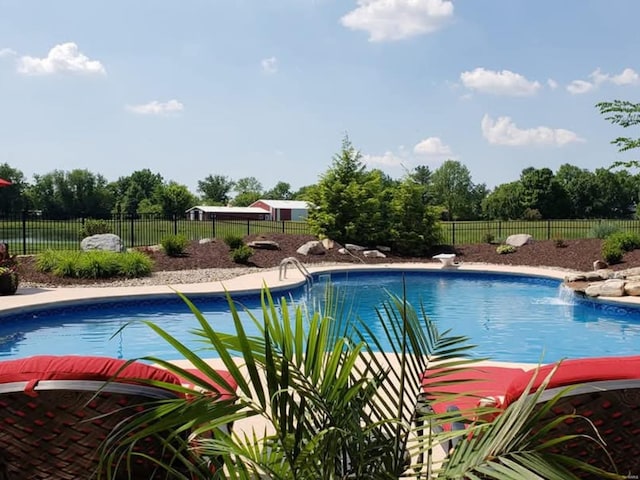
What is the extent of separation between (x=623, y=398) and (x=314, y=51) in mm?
12764

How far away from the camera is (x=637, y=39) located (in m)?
14.4

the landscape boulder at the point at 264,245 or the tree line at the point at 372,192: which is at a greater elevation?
the tree line at the point at 372,192

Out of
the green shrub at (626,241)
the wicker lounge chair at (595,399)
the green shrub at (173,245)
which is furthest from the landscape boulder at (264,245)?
the wicker lounge chair at (595,399)

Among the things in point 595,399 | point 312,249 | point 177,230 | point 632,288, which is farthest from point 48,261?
point 595,399

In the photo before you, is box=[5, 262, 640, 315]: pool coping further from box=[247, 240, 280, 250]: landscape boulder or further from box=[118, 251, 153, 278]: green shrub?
box=[247, 240, 280, 250]: landscape boulder

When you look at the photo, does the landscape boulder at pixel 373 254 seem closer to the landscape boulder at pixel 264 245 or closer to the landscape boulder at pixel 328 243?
the landscape boulder at pixel 328 243

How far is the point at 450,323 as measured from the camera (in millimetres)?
9461

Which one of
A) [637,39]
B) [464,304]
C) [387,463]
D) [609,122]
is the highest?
[637,39]

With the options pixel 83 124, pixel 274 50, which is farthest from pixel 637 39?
pixel 83 124

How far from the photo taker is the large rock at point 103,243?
14866mm

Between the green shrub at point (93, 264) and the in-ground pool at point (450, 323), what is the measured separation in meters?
2.79

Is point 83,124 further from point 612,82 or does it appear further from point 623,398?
point 623,398

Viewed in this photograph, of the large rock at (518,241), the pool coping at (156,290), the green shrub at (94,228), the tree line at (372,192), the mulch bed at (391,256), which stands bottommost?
the pool coping at (156,290)

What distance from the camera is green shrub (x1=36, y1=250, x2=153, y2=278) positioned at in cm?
1232
